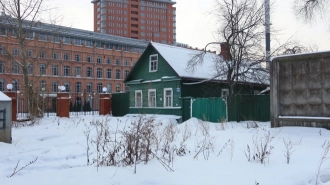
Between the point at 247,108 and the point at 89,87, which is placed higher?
the point at 89,87

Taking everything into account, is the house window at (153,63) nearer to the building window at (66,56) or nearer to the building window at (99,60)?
the building window at (66,56)

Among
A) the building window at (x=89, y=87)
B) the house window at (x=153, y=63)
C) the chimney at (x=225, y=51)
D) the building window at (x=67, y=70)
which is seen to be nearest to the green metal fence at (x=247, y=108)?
the chimney at (x=225, y=51)

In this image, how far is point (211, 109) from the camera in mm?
18750

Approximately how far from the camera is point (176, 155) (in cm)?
670

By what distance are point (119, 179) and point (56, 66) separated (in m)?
49.6

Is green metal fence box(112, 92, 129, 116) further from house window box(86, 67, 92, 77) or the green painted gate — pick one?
house window box(86, 67, 92, 77)

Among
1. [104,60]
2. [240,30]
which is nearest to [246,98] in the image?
[240,30]

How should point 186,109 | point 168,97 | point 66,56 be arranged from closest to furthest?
1. point 186,109
2. point 168,97
3. point 66,56

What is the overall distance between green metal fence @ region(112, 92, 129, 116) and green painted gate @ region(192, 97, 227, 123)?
9369 millimetres

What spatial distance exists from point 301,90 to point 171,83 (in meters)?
12.2

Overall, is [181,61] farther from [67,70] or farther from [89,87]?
[89,87]

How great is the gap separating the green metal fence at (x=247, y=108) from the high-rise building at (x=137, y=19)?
78514 millimetres

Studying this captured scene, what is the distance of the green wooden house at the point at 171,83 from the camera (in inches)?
857

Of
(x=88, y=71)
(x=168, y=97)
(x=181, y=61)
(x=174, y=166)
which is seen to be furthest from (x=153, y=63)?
(x=88, y=71)
